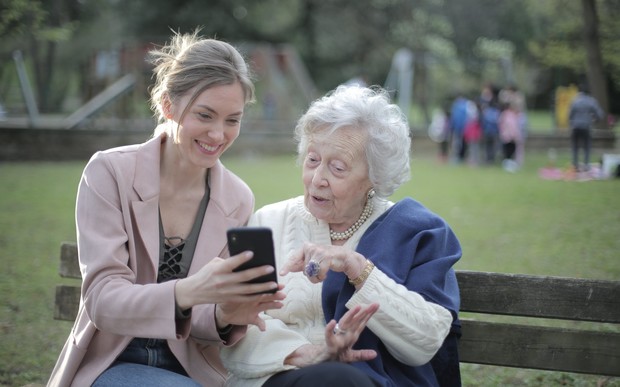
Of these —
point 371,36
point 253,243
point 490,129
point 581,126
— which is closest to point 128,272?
point 253,243

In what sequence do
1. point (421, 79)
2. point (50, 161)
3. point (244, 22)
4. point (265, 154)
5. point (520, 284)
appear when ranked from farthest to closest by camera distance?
point (244, 22)
point (421, 79)
point (265, 154)
point (50, 161)
point (520, 284)

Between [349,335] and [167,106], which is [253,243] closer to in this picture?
[349,335]

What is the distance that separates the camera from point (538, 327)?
3707mm

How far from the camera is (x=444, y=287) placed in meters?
3.31

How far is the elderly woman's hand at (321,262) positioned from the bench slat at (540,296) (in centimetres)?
80

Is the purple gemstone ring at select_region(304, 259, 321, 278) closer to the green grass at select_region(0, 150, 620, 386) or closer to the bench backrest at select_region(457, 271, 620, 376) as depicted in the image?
the bench backrest at select_region(457, 271, 620, 376)

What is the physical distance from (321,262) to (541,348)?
1.34m

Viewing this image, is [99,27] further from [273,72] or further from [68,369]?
[68,369]

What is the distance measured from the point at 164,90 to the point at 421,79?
96.7ft

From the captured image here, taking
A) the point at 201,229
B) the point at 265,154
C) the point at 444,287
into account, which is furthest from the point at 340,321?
the point at 265,154

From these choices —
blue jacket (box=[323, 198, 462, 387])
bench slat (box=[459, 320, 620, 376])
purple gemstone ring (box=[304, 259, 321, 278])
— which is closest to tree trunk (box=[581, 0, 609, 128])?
bench slat (box=[459, 320, 620, 376])

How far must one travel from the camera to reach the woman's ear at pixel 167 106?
341cm

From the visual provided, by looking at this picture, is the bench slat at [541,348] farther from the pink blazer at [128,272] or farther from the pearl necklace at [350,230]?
the pink blazer at [128,272]

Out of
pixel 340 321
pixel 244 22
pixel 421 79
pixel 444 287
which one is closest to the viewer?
pixel 340 321
